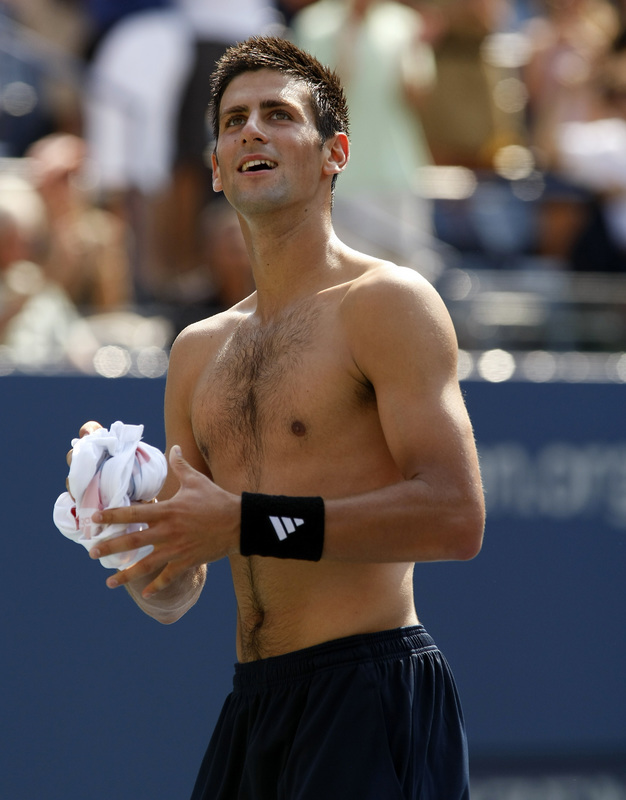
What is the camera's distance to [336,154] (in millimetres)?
2625

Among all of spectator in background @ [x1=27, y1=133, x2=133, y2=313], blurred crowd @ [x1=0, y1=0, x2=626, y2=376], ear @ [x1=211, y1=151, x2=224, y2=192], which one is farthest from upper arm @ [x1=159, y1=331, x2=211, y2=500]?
spectator in background @ [x1=27, y1=133, x2=133, y2=313]

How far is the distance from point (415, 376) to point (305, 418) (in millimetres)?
288

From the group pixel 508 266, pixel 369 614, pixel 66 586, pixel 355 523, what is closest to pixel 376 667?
pixel 369 614

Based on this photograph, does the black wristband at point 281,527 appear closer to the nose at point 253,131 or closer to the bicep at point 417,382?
the bicep at point 417,382

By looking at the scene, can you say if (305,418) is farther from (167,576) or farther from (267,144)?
(267,144)

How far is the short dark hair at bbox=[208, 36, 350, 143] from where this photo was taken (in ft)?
8.54

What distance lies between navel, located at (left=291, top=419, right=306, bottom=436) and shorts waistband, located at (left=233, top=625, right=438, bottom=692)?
0.43 meters

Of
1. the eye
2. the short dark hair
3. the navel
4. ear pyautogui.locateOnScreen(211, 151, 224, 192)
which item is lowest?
the navel

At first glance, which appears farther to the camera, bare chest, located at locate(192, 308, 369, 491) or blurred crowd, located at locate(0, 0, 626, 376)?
blurred crowd, located at locate(0, 0, 626, 376)

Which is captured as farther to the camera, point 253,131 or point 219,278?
point 219,278

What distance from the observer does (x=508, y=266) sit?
6.39 metres

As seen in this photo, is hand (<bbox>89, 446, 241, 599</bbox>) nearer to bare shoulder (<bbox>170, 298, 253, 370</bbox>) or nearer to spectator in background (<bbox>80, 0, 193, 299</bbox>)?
bare shoulder (<bbox>170, 298, 253, 370</bbox>)

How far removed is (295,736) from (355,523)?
526 mm

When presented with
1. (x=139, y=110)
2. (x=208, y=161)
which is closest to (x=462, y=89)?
(x=208, y=161)
